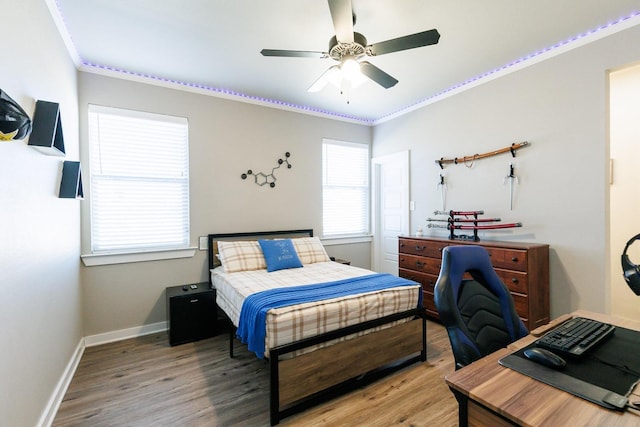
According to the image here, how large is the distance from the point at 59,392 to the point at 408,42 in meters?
3.48

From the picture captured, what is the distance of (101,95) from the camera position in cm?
307

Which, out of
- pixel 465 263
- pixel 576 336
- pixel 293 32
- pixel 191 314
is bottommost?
pixel 191 314

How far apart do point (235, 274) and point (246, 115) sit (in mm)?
2119

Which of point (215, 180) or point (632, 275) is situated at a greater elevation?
point (215, 180)

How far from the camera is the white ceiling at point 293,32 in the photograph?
7.14 ft

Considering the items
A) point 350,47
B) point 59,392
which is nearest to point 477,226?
point 350,47

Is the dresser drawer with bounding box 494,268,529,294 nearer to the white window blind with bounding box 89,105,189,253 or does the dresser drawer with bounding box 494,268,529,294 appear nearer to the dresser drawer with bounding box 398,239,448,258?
the dresser drawer with bounding box 398,239,448,258

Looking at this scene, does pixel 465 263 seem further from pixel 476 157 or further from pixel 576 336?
pixel 476 157

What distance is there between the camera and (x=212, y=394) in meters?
2.21

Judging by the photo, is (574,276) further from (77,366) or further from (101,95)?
(101,95)

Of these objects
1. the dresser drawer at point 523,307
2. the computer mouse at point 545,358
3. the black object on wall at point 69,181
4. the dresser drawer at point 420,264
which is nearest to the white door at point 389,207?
the dresser drawer at point 420,264

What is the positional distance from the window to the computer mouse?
3586mm

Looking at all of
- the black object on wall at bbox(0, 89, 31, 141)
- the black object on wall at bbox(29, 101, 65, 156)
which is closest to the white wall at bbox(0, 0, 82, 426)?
the black object on wall at bbox(29, 101, 65, 156)

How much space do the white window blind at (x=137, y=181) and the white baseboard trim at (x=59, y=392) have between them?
1.04 metres
